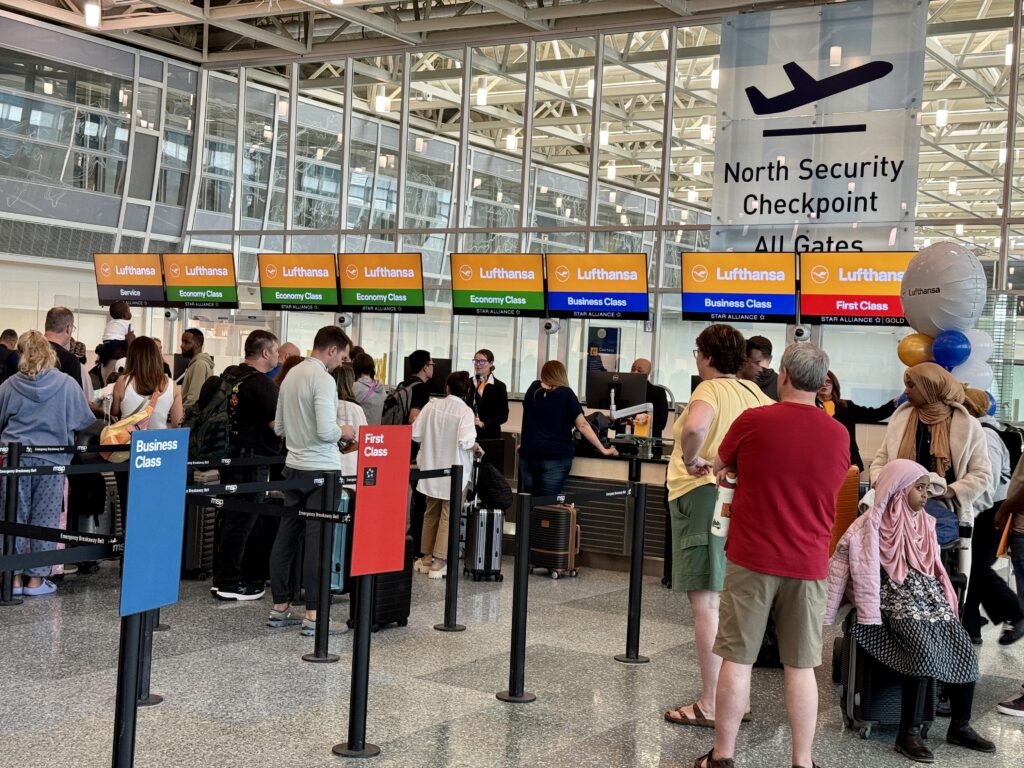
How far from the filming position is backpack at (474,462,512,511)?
8461mm

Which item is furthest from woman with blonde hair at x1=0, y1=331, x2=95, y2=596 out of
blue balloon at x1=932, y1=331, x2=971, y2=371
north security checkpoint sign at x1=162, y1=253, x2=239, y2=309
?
north security checkpoint sign at x1=162, y1=253, x2=239, y2=309

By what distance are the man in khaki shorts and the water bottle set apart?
2.8 inches

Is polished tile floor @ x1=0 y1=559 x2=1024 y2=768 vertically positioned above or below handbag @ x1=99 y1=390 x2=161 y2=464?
below

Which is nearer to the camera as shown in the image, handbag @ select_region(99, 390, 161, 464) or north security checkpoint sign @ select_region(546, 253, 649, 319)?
handbag @ select_region(99, 390, 161, 464)

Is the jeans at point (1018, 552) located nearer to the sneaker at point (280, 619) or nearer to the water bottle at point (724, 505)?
the water bottle at point (724, 505)

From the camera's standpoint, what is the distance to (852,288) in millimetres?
10195

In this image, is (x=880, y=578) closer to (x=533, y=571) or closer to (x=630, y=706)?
(x=630, y=706)

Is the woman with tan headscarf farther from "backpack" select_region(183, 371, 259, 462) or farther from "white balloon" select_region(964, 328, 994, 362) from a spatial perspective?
"backpack" select_region(183, 371, 259, 462)

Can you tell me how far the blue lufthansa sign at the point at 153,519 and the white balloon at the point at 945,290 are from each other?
4.70m

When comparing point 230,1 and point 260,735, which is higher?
point 230,1

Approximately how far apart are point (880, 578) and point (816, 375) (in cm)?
108

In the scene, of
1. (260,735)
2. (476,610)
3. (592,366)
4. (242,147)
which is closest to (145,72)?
(242,147)

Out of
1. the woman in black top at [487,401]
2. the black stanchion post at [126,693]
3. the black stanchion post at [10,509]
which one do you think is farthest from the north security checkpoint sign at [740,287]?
the black stanchion post at [126,693]

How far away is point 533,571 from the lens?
8586mm
